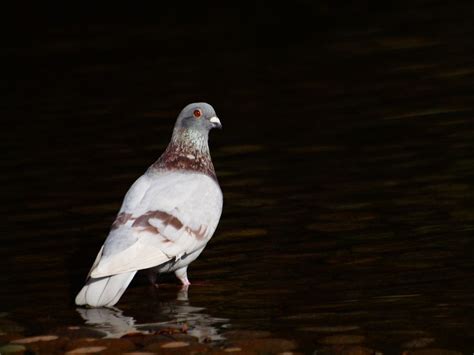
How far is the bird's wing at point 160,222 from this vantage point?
7.43m

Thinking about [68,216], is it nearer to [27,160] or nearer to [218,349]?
[27,160]

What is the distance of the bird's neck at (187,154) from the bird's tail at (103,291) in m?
1.20

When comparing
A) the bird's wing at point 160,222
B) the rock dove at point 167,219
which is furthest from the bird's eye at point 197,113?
the bird's wing at point 160,222

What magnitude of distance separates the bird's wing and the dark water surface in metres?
0.38

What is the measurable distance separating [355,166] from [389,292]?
374 centimetres

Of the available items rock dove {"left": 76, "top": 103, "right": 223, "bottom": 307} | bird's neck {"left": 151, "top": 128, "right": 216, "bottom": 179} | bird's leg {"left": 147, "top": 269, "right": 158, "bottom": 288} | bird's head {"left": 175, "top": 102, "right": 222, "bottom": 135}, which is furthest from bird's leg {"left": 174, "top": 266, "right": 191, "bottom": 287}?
bird's head {"left": 175, "top": 102, "right": 222, "bottom": 135}

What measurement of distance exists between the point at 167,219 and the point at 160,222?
0.08m

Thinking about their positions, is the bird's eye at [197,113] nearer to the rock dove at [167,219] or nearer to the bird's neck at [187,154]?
the rock dove at [167,219]

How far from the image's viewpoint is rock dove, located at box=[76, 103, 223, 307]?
7395mm

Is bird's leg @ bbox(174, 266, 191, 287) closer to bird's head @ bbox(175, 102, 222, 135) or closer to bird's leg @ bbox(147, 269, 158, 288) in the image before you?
bird's leg @ bbox(147, 269, 158, 288)

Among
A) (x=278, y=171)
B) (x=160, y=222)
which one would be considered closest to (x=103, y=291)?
(x=160, y=222)

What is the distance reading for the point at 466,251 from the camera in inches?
332

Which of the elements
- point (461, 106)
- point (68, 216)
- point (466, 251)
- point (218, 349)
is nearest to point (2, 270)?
point (68, 216)

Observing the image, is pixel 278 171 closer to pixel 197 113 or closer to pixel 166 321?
pixel 197 113
